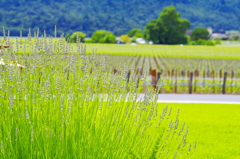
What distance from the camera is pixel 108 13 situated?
173 meters

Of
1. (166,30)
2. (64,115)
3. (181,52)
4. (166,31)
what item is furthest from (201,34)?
(64,115)

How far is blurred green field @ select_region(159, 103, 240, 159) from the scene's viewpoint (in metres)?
6.62

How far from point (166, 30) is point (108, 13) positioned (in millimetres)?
79623

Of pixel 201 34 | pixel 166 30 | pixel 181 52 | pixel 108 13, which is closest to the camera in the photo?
pixel 181 52

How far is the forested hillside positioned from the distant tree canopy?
32.5 metres

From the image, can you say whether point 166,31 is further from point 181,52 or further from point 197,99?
point 197,99

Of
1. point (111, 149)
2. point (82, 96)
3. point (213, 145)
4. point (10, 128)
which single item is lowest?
point (213, 145)

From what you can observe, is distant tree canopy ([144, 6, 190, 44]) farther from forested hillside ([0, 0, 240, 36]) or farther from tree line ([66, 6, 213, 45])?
forested hillside ([0, 0, 240, 36])

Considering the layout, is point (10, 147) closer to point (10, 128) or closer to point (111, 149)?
point (10, 128)

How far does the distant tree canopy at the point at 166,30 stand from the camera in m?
97.0

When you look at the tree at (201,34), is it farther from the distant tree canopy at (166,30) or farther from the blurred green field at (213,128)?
the blurred green field at (213,128)

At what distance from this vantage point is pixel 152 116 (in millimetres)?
4258

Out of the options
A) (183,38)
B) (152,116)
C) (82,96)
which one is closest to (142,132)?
(152,116)

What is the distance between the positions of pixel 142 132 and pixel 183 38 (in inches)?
3787
